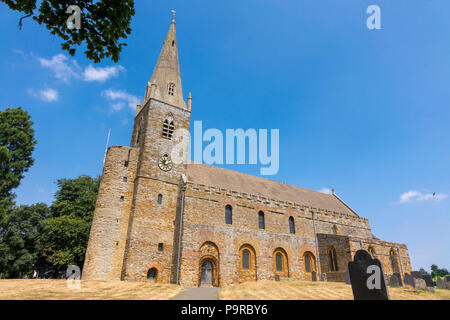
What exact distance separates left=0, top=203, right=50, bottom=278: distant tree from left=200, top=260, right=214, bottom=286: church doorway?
66.0 feet

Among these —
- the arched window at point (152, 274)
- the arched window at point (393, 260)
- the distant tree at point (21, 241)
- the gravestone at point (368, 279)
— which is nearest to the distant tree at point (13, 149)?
the distant tree at point (21, 241)

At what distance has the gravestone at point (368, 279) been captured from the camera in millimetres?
9759

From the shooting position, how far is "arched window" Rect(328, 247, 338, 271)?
86.7 feet

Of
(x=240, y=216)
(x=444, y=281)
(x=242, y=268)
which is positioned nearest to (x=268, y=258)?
(x=242, y=268)

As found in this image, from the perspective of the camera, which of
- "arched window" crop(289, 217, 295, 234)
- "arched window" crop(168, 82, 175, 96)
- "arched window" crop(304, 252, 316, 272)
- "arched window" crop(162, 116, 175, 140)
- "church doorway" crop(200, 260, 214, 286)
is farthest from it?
"arched window" crop(168, 82, 175, 96)

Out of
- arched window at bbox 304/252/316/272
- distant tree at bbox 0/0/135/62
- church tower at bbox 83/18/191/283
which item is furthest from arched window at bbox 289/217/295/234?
distant tree at bbox 0/0/135/62

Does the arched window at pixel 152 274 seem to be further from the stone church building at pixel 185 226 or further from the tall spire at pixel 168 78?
the tall spire at pixel 168 78

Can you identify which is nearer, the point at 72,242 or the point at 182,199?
Answer: the point at 182,199

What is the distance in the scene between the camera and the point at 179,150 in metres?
27.1

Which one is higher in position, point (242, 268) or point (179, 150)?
point (179, 150)

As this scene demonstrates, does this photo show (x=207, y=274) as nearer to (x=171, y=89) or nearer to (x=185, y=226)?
(x=185, y=226)

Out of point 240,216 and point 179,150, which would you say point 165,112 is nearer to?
point 179,150

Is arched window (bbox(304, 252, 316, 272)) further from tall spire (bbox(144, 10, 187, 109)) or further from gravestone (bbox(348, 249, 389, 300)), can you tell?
tall spire (bbox(144, 10, 187, 109))
